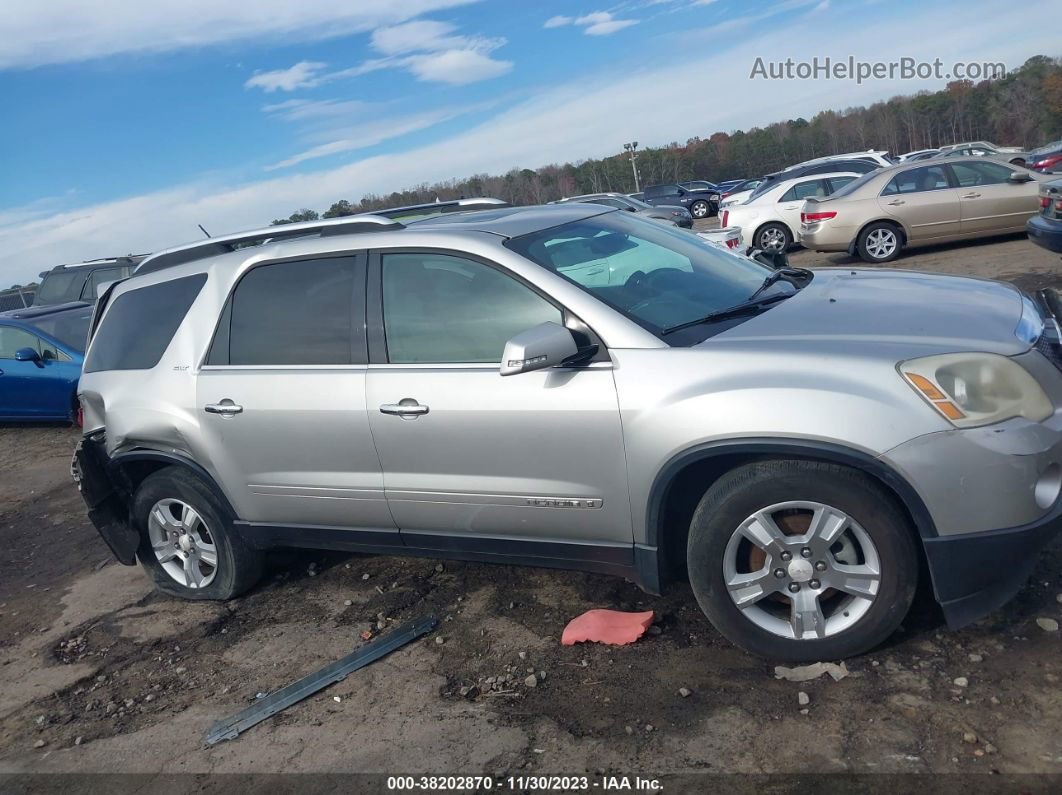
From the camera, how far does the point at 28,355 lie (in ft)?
33.7

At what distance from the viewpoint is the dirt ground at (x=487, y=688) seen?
9.72 ft

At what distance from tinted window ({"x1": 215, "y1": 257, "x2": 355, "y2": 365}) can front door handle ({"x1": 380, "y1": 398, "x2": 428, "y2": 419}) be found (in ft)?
1.15

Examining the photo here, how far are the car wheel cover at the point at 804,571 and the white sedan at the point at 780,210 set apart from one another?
13.0 m

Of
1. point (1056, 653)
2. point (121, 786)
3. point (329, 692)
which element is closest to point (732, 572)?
point (1056, 653)

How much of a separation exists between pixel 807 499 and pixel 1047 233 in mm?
7526

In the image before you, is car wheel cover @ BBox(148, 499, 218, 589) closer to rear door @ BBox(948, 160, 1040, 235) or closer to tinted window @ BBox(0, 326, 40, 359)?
tinted window @ BBox(0, 326, 40, 359)

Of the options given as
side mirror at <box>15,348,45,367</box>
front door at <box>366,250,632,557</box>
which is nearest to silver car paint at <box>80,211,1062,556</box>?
front door at <box>366,250,632,557</box>

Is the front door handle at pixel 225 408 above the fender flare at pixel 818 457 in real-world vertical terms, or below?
above

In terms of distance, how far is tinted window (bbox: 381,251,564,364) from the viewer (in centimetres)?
376

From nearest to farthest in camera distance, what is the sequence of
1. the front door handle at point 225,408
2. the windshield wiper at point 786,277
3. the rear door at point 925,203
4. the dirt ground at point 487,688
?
the dirt ground at point 487,688 < the windshield wiper at point 786,277 < the front door handle at point 225,408 < the rear door at point 925,203

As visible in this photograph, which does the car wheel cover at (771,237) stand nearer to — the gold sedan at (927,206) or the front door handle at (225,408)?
the gold sedan at (927,206)

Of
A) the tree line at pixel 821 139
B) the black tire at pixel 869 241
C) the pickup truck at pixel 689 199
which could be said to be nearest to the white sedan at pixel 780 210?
the black tire at pixel 869 241

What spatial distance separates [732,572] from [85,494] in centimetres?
357

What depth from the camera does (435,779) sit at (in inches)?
121
